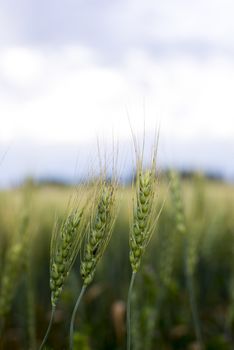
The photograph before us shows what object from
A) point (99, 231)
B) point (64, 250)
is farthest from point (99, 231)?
point (64, 250)

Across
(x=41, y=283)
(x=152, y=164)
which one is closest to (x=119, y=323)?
(x=41, y=283)

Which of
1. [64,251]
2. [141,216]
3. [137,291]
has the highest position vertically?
[137,291]

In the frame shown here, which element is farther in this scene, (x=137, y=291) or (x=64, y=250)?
(x=137, y=291)

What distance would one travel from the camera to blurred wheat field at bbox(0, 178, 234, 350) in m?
3.36

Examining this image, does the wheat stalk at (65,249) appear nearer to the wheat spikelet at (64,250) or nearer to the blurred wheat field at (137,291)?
Result: the wheat spikelet at (64,250)

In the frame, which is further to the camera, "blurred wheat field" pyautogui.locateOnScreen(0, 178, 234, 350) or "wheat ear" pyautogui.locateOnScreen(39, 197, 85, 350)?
"blurred wheat field" pyautogui.locateOnScreen(0, 178, 234, 350)

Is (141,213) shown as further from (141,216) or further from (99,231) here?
(99,231)

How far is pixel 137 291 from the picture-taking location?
349 centimetres

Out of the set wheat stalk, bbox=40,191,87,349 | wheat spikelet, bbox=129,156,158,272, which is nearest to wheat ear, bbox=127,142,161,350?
wheat spikelet, bbox=129,156,158,272

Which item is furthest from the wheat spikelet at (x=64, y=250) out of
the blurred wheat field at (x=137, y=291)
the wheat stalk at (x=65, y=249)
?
the blurred wheat field at (x=137, y=291)

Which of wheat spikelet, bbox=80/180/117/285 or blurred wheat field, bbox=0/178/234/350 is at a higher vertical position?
blurred wheat field, bbox=0/178/234/350

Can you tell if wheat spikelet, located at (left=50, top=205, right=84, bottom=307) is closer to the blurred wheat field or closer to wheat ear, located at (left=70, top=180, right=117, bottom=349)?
wheat ear, located at (left=70, top=180, right=117, bottom=349)

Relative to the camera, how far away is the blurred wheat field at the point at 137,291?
3361 mm

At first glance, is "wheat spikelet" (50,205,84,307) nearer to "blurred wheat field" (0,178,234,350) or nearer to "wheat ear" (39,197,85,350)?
"wheat ear" (39,197,85,350)
